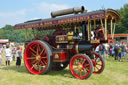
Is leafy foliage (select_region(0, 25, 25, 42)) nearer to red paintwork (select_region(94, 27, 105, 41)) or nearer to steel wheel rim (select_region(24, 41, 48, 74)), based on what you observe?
steel wheel rim (select_region(24, 41, 48, 74))

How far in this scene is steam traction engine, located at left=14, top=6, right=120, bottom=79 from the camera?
20.1ft

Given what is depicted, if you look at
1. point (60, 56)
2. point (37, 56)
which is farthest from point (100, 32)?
point (37, 56)

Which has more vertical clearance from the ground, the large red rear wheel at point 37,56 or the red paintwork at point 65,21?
the red paintwork at point 65,21

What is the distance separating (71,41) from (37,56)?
5.74 ft

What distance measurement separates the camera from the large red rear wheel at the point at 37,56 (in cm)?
680

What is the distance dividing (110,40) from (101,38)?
0.42 meters

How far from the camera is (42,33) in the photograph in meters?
8.23

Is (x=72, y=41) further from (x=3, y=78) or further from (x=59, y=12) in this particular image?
(x=3, y=78)

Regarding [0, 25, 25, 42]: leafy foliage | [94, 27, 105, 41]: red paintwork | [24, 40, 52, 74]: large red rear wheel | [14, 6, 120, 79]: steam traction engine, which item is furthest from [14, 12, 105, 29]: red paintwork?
[0, 25, 25, 42]: leafy foliage

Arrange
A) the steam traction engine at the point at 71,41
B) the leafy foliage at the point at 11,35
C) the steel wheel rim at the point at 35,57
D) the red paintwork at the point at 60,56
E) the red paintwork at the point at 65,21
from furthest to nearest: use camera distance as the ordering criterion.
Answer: the leafy foliage at the point at 11,35
the steel wheel rim at the point at 35,57
the red paintwork at the point at 60,56
the steam traction engine at the point at 71,41
the red paintwork at the point at 65,21

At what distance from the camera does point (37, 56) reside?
713 centimetres

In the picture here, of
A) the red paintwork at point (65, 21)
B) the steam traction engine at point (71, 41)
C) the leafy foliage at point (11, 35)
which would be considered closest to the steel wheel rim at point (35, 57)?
the steam traction engine at point (71, 41)

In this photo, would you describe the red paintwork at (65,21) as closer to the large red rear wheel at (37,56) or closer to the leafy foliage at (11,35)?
the large red rear wheel at (37,56)

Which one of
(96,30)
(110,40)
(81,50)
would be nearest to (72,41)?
(81,50)
